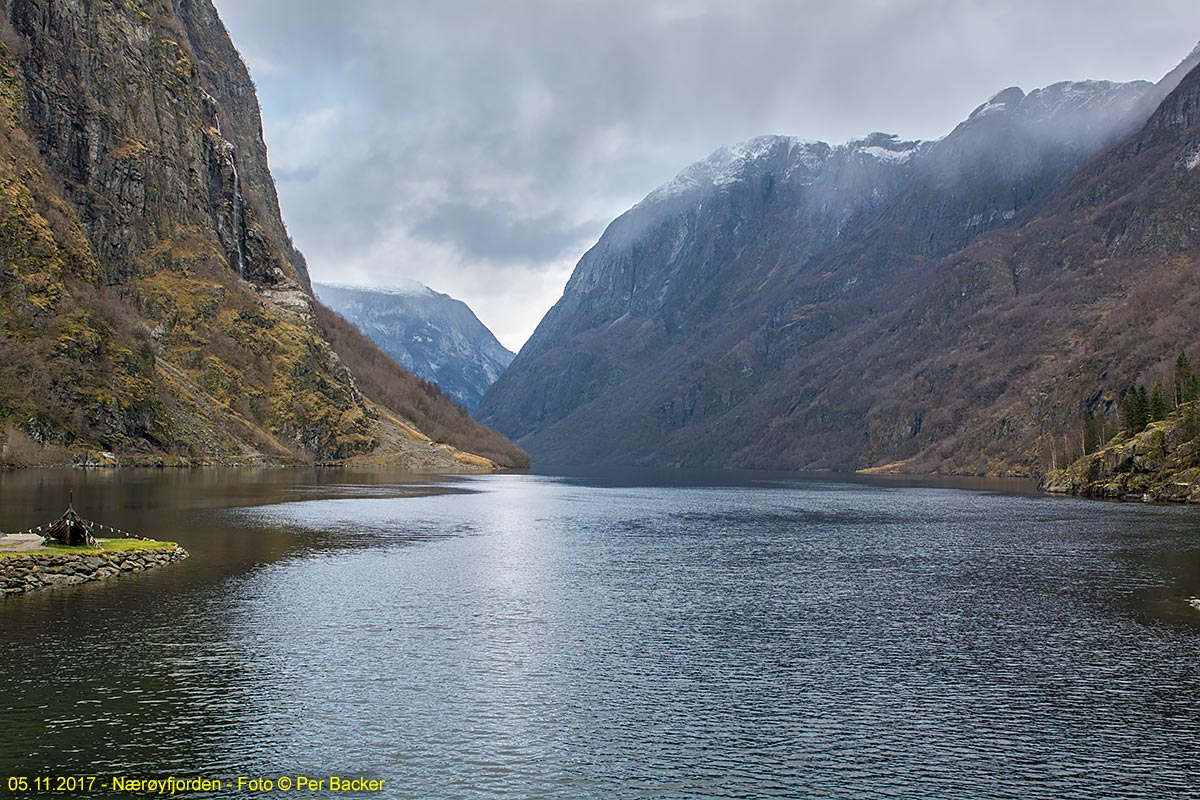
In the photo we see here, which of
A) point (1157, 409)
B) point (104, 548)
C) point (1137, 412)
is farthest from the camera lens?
point (1137, 412)

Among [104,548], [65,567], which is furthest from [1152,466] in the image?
[65,567]

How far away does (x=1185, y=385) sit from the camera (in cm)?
17638

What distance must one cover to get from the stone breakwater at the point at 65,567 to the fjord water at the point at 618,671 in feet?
6.12

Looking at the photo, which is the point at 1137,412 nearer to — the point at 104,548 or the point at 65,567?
the point at 104,548

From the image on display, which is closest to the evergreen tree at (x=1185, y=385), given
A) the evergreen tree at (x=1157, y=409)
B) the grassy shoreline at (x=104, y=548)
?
the evergreen tree at (x=1157, y=409)

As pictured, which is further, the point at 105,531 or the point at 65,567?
the point at 105,531

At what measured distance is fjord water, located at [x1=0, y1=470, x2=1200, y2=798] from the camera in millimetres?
30344

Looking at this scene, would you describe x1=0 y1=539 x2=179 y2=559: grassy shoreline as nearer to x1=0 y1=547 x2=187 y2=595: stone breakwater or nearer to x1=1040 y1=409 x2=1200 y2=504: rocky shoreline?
x1=0 y1=547 x2=187 y2=595: stone breakwater

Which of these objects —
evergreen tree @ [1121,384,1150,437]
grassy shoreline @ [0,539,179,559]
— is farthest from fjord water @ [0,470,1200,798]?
evergreen tree @ [1121,384,1150,437]

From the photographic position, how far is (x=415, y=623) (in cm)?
5316

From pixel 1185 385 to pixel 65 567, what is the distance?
195m

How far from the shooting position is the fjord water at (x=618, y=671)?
30344 millimetres

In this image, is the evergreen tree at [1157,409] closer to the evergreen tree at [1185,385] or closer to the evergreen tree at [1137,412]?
the evergreen tree at [1137,412]

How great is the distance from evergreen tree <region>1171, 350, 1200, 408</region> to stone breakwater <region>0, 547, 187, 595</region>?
565ft
